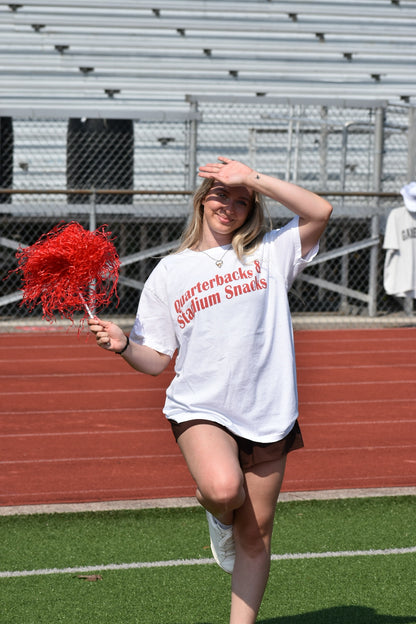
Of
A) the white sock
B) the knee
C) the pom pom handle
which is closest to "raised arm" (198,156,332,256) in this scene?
the pom pom handle

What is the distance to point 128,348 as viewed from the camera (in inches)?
119

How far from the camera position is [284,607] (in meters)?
3.69

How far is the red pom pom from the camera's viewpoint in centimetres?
307

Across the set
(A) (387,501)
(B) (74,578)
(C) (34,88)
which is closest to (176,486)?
(A) (387,501)

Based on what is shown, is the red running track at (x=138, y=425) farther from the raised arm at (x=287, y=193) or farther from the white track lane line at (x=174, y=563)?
the raised arm at (x=287, y=193)

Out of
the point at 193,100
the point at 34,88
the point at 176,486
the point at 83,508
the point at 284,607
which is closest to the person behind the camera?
the point at 284,607

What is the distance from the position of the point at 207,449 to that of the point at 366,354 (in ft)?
26.6

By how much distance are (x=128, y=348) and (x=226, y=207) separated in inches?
21.9

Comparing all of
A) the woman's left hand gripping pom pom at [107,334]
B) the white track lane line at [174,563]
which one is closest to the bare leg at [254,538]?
the woman's left hand gripping pom pom at [107,334]

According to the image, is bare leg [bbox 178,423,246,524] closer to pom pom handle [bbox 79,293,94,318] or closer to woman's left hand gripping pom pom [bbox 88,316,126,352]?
woman's left hand gripping pom pom [bbox 88,316,126,352]

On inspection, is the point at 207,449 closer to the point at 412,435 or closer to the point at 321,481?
the point at 321,481

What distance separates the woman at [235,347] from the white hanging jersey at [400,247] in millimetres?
9736

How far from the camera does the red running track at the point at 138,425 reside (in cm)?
563

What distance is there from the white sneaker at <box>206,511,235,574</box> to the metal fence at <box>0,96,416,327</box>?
8.78 m
